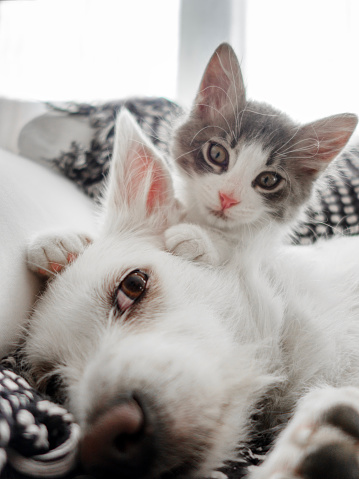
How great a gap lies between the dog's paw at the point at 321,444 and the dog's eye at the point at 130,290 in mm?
369

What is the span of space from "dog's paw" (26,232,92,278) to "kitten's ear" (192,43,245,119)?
2.91 ft

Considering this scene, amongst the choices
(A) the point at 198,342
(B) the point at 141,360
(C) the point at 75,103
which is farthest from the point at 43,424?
(C) the point at 75,103

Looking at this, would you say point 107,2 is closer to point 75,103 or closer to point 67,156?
point 75,103

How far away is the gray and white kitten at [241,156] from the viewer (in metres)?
1.35

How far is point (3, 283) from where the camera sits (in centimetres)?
72

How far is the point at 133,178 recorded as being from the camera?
1.08 metres

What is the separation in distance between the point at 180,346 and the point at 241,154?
0.93 meters

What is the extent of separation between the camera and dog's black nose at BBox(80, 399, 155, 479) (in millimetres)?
519

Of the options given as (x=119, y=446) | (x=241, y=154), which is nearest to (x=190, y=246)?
(x=119, y=446)

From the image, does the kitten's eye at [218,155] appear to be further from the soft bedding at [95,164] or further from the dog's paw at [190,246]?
the dog's paw at [190,246]

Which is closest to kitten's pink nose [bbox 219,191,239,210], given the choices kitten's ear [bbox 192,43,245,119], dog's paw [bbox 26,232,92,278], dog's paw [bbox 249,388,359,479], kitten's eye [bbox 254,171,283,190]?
kitten's eye [bbox 254,171,283,190]

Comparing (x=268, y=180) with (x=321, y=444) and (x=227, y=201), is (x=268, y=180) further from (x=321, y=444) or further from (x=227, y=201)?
(x=321, y=444)

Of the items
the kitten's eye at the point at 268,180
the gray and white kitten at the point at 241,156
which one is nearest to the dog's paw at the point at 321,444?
the gray and white kitten at the point at 241,156

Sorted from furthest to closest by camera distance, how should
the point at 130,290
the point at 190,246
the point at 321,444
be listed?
the point at 190,246
the point at 130,290
the point at 321,444
